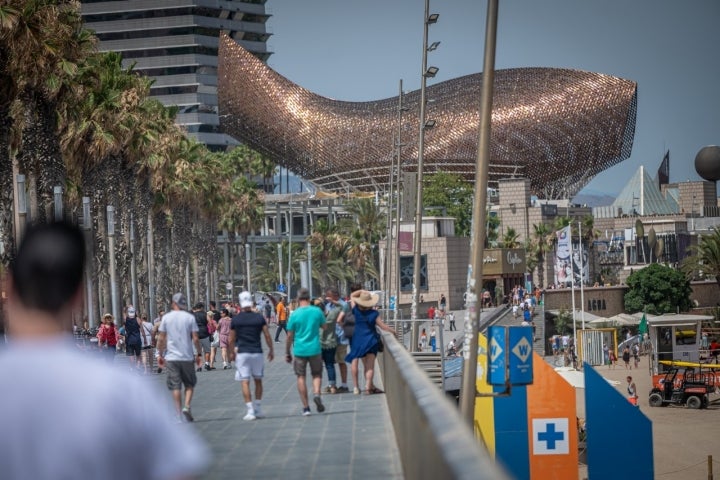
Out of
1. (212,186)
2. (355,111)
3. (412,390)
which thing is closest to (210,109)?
(355,111)

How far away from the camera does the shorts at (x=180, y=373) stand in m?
15.6

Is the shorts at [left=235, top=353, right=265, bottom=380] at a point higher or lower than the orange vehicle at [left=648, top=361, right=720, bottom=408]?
higher

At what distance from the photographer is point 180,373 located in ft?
51.5

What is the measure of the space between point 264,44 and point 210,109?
14790 mm

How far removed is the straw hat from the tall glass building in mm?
155109

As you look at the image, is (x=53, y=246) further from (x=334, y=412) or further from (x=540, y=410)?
(x=540, y=410)

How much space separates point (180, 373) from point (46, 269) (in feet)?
41.5

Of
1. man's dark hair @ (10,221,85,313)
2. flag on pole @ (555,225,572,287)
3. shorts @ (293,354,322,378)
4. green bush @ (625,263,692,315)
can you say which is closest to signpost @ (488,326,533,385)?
shorts @ (293,354,322,378)

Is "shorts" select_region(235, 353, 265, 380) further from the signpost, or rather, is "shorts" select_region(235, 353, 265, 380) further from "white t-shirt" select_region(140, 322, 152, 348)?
"white t-shirt" select_region(140, 322, 152, 348)

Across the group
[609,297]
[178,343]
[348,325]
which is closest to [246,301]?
[178,343]

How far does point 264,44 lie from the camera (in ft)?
610

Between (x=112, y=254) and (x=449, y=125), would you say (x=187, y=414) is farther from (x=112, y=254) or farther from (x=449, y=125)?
(x=449, y=125)

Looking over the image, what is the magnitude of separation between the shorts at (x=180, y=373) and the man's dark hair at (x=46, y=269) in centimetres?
1242

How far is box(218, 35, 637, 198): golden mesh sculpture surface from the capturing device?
14050 centimetres
